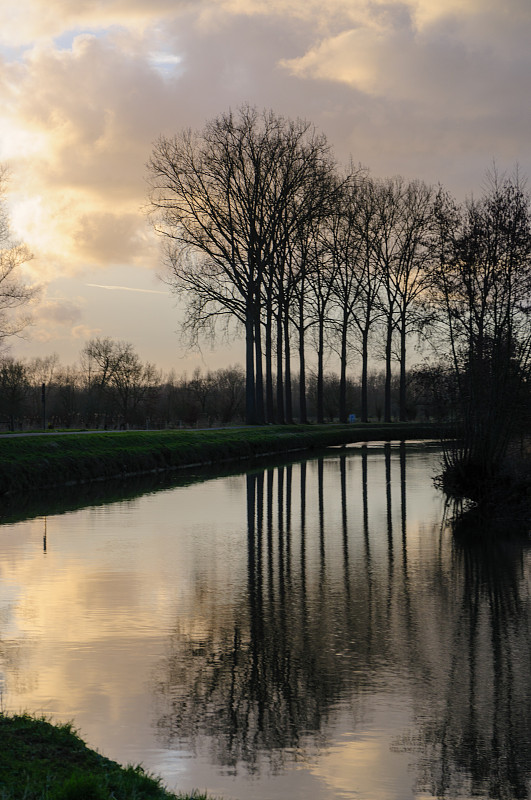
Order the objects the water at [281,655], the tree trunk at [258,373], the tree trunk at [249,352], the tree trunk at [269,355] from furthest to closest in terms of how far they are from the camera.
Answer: the tree trunk at [269,355]
the tree trunk at [258,373]
the tree trunk at [249,352]
the water at [281,655]

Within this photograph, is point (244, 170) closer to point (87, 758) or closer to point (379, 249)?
point (379, 249)

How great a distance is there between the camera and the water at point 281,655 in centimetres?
570

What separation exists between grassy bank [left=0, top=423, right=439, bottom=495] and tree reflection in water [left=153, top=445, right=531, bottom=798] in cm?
821

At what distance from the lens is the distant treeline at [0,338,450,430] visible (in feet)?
267

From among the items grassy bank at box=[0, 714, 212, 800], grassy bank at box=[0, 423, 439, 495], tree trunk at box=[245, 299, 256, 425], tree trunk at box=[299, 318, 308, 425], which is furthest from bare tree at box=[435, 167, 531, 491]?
tree trunk at box=[299, 318, 308, 425]

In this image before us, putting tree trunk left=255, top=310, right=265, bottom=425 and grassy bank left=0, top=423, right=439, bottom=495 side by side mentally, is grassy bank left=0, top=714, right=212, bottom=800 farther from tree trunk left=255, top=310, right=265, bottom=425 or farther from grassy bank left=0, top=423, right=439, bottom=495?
tree trunk left=255, top=310, right=265, bottom=425

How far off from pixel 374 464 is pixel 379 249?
A: 3280 cm

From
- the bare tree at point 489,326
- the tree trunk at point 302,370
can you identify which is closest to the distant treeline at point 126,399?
the tree trunk at point 302,370

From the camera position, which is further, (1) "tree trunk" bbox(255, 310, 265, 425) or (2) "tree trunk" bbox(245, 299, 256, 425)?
(1) "tree trunk" bbox(255, 310, 265, 425)

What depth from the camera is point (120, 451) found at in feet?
103

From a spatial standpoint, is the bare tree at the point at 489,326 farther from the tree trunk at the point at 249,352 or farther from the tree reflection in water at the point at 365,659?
the tree trunk at the point at 249,352

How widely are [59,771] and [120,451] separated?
26567 millimetres

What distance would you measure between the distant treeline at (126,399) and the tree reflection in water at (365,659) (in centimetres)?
6221

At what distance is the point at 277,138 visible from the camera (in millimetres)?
51406
